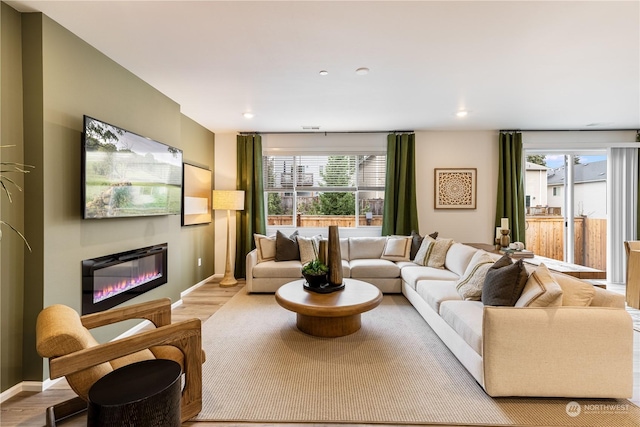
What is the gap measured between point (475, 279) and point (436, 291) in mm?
402

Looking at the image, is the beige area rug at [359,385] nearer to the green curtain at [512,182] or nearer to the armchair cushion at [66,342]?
the armchair cushion at [66,342]

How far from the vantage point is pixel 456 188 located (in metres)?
4.88

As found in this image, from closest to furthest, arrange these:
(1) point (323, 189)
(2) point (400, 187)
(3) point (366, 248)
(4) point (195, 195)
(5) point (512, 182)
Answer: (4) point (195, 195), (3) point (366, 248), (5) point (512, 182), (2) point (400, 187), (1) point (323, 189)

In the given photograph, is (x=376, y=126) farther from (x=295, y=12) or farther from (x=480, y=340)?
(x=480, y=340)

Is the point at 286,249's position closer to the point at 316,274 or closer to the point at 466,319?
the point at 316,274

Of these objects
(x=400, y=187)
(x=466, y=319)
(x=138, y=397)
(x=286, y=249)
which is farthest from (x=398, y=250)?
(x=138, y=397)

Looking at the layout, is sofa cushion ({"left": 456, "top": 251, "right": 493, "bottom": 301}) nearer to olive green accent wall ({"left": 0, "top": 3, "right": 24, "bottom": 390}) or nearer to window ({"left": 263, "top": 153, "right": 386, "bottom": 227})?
window ({"left": 263, "top": 153, "right": 386, "bottom": 227})

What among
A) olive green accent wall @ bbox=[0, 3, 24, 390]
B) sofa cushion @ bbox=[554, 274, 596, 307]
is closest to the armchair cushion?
olive green accent wall @ bbox=[0, 3, 24, 390]

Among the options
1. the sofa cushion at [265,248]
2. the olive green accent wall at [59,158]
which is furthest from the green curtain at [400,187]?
the olive green accent wall at [59,158]

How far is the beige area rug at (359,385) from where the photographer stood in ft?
5.56

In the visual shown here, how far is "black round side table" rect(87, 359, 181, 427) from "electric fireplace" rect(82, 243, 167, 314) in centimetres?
124

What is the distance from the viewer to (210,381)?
2.04 metres

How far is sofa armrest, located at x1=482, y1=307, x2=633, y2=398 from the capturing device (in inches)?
69.3

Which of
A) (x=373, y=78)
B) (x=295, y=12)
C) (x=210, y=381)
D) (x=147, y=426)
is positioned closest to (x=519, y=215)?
(x=373, y=78)
